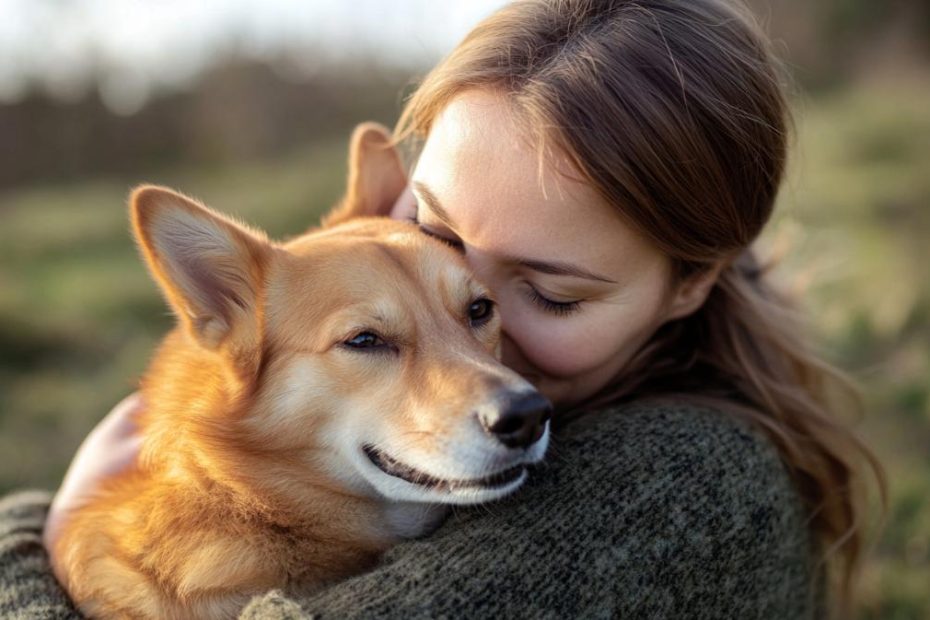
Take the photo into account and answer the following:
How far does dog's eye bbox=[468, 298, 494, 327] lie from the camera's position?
95.5 inches

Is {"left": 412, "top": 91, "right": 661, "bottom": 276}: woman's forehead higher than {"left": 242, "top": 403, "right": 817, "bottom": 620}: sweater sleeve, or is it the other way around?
{"left": 412, "top": 91, "right": 661, "bottom": 276}: woman's forehead

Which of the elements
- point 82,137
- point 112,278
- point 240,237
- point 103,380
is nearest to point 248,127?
point 82,137

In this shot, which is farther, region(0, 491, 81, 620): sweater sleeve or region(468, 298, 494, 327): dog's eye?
region(468, 298, 494, 327): dog's eye

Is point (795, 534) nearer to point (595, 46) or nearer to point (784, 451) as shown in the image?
point (784, 451)

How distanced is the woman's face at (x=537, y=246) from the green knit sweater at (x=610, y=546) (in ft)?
0.94

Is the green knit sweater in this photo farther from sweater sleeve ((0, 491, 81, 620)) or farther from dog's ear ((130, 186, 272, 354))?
dog's ear ((130, 186, 272, 354))

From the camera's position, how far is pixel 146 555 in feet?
6.98

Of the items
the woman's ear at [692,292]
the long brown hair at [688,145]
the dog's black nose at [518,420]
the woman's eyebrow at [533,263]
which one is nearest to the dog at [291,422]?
the dog's black nose at [518,420]

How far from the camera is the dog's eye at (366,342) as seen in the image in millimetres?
2234

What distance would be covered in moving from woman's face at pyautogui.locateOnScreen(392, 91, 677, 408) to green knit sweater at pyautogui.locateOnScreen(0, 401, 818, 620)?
29 centimetres

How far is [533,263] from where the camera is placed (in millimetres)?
2307

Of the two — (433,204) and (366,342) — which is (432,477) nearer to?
(366,342)

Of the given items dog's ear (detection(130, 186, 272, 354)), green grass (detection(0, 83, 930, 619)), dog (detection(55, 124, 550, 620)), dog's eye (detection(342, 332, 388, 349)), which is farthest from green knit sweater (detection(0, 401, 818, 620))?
green grass (detection(0, 83, 930, 619))

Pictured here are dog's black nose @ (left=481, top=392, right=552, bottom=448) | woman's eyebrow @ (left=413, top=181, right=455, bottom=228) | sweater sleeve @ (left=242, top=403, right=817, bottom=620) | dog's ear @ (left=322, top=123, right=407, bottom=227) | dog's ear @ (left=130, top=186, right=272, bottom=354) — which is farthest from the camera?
dog's ear @ (left=322, top=123, right=407, bottom=227)
